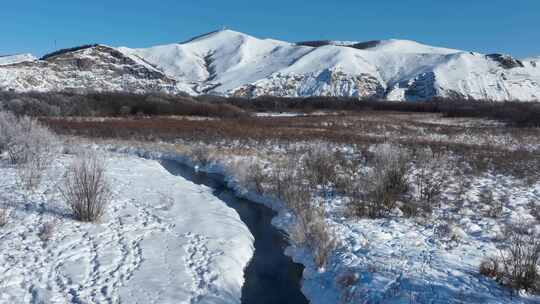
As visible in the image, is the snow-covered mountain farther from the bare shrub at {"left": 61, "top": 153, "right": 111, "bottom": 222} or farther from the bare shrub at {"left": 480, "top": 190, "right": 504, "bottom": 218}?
the bare shrub at {"left": 480, "top": 190, "right": 504, "bottom": 218}

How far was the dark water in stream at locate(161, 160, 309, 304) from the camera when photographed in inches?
341

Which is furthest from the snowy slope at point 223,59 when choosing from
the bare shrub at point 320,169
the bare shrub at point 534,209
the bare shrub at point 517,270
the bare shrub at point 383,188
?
the bare shrub at point 517,270

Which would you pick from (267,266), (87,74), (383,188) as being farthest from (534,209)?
(87,74)

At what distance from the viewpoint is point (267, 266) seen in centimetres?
1011

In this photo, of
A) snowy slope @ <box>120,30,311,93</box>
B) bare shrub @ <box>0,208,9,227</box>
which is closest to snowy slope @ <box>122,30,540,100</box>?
snowy slope @ <box>120,30,311,93</box>

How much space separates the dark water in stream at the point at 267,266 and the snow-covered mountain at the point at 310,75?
90.0 metres

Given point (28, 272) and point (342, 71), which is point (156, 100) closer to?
point (28, 272)

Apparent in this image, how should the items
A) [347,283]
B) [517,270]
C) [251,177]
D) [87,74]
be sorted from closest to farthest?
[517,270]
[347,283]
[251,177]
[87,74]

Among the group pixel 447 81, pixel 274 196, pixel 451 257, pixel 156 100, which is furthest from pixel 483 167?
pixel 447 81

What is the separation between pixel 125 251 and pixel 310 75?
12284 centimetres

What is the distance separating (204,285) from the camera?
8477 mm

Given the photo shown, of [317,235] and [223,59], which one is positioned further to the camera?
[223,59]

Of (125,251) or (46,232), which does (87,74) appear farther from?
(125,251)

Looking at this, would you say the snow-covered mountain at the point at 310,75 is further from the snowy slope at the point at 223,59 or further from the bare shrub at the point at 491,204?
the bare shrub at the point at 491,204
